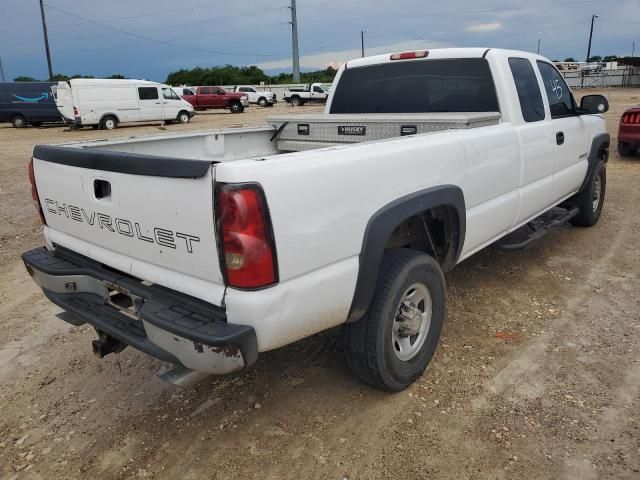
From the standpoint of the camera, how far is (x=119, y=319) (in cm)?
269

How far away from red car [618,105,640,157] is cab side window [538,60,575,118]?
6784mm

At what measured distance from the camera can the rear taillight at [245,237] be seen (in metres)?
2.09

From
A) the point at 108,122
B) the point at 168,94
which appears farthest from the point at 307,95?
the point at 108,122

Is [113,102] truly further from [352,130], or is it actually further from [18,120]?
[352,130]

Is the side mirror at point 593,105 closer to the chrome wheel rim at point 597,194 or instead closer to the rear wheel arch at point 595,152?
the rear wheel arch at point 595,152

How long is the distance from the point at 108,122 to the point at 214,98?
1371 centimetres

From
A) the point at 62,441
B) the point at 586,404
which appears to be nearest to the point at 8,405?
the point at 62,441

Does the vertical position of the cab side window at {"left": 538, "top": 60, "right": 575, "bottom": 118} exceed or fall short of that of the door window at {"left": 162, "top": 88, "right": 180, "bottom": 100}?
it falls short

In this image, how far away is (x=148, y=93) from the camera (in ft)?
79.7

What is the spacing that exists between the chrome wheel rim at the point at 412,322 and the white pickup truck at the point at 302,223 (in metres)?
0.01

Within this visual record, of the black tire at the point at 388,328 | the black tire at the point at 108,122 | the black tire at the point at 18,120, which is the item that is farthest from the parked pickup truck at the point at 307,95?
the black tire at the point at 388,328

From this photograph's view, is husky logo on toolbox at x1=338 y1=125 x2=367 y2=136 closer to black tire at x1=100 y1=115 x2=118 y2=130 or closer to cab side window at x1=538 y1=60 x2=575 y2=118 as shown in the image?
cab side window at x1=538 y1=60 x2=575 y2=118

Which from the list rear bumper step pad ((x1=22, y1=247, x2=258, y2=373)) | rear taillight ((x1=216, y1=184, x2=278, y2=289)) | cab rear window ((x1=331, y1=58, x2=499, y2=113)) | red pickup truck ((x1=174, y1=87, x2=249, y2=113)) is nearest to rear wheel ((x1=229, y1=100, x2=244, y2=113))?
red pickup truck ((x1=174, y1=87, x2=249, y2=113))

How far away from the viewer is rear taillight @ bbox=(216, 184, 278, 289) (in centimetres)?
209
